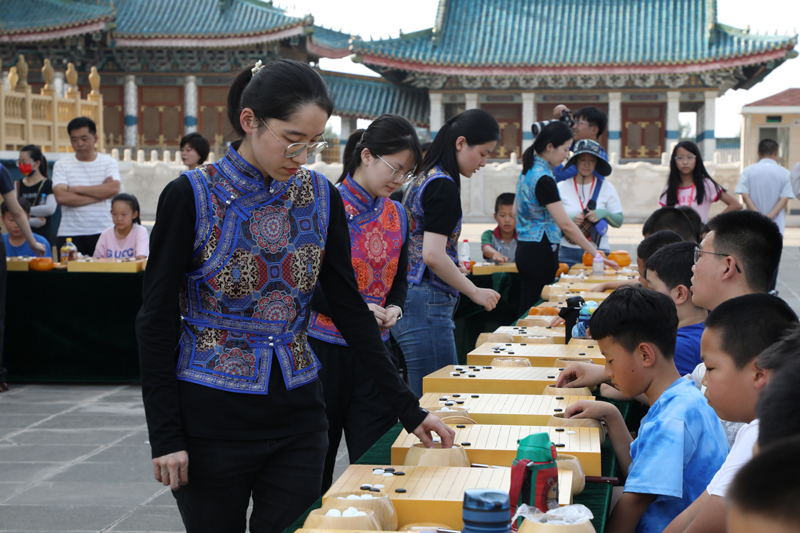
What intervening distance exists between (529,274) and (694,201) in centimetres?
164

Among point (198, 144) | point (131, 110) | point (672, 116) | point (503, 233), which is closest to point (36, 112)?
point (198, 144)

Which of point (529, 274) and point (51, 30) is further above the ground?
point (51, 30)

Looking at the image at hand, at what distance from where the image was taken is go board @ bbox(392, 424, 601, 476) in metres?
1.68

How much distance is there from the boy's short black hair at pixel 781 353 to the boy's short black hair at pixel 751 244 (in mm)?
1098

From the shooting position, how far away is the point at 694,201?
587 centimetres

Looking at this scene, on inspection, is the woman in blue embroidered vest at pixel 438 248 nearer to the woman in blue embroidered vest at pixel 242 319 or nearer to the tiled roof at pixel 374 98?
the woman in blue embroidered vest at pixel 242 319

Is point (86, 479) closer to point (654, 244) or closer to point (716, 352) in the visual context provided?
point (654, 244)

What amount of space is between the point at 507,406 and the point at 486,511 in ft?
2.97

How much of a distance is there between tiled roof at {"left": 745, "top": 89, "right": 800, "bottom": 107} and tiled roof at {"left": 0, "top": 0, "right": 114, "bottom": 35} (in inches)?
634

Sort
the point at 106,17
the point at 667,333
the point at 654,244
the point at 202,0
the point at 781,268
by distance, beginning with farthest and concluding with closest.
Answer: the point at 202,0
the point at 106,17
the point at 781,268
the point at 654,244
the point at 667,333

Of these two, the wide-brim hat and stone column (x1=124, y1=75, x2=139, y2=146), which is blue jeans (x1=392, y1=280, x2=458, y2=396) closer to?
the wide-brim hat

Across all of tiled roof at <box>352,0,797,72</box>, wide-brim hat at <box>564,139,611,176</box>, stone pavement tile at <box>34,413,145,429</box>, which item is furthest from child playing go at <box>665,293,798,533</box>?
tiled roof at <box>352,0,797,72</box>

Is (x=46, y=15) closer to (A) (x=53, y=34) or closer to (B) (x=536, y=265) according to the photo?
(A) (x=53, y=34)

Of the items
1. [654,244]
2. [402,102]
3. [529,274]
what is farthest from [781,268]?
[402,102]
